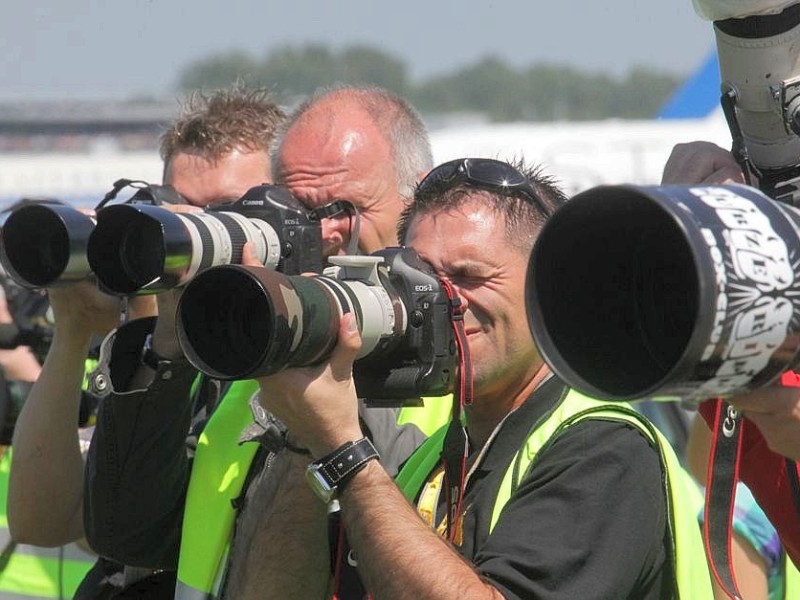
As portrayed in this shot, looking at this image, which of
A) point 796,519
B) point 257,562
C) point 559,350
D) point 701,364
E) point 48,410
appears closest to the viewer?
point 701,364

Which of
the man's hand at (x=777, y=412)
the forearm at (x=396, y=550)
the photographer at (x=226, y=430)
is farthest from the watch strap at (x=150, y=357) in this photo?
the man's hand at (x=777, y=412)

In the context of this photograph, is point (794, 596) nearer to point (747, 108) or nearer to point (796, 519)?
point (796, 519)

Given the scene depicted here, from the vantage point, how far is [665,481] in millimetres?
2051

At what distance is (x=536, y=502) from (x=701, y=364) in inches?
28.8

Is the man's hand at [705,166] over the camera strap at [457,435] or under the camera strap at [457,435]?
over

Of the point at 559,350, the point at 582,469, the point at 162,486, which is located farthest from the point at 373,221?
the point at 559,350

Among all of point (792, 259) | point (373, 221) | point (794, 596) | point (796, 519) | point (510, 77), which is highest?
point (792, 259)

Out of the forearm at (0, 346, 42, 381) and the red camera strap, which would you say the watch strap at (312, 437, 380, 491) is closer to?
the red camera strap

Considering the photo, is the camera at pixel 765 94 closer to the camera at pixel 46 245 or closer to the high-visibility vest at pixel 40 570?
→ the camera at pixel 46 245

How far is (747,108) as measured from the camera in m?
1.88

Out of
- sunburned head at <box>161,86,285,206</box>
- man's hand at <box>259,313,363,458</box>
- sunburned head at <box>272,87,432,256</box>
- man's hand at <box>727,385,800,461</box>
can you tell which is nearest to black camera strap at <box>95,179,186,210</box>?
sunburned head at <box>161,86,285,206</box>

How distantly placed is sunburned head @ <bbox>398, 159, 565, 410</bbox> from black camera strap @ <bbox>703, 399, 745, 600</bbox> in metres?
0.41

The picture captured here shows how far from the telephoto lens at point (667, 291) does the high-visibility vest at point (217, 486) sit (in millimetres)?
1214

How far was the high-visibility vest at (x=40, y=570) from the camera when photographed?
392 cm
